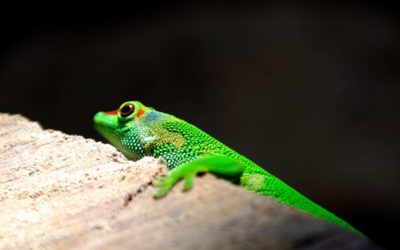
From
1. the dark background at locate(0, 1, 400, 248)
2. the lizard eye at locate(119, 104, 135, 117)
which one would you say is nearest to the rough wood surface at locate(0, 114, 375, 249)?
the lizard eye at locate(119, 104, 135, 117)

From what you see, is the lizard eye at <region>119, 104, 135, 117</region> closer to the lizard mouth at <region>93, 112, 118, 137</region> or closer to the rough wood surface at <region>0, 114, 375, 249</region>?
the lizard mouth at <region>93, 112, 118, 137</region>

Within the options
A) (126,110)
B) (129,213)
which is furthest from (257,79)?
(129,213)

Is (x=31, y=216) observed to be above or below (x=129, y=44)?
below

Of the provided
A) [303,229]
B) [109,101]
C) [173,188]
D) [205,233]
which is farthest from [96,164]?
[109,101]

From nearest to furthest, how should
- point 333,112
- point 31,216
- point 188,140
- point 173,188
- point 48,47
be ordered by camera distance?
point 173,188 → point 31,216 → point 188,140 → point 333,112 → point 48,47

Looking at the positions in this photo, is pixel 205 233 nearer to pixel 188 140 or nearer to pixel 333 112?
pixel 188 140

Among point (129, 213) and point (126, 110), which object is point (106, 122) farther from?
point (129, 213)

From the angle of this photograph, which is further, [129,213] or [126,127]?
[126,127]
